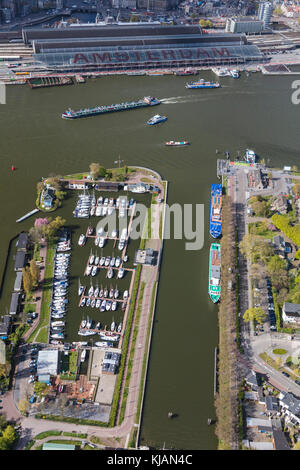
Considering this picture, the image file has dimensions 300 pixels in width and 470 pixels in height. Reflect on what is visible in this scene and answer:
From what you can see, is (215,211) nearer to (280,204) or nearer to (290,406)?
(280,204)

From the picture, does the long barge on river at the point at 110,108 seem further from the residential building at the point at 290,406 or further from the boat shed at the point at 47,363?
the residential building at the point at 290,406

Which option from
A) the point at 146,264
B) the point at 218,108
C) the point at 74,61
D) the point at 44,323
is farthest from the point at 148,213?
the point at 74,61

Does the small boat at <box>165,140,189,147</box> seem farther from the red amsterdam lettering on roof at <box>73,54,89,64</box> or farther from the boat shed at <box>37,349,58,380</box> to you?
the boat shed at <box>37,349,58,380</box>

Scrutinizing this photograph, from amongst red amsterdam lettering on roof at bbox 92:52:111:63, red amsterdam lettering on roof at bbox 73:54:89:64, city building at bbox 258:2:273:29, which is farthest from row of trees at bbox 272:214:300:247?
city building at bbox 258:2:273:29

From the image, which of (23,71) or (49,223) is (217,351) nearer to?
(49,223)

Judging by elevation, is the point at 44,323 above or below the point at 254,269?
below

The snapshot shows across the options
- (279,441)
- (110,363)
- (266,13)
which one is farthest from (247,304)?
(266,13)
